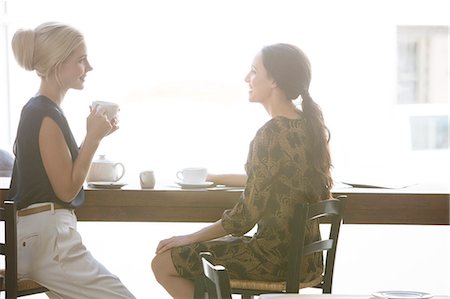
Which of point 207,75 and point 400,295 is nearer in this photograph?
point 400,295

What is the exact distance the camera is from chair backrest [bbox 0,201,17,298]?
2.12m

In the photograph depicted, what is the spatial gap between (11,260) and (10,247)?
4 cm

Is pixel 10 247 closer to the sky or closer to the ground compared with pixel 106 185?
closer to the ground

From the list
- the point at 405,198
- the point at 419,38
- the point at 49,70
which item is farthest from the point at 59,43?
the point at 419,38

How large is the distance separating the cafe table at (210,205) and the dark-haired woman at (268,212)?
14 cm

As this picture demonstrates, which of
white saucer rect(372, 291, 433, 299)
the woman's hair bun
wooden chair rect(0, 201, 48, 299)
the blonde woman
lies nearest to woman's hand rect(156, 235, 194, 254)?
the blonde woman

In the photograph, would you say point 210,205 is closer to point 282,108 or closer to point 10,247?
point 282,108

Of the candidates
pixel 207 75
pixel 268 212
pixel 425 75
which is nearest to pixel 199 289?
pixel 268 212

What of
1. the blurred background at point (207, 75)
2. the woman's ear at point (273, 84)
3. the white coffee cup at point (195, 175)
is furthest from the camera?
the blurred background at point (207, 75)

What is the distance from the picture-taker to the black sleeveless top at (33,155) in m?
2.21

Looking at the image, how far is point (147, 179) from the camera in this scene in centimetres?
259

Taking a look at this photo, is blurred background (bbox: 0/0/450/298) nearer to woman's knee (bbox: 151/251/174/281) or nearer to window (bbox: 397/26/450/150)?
window (bbox: 397/26/450/150)

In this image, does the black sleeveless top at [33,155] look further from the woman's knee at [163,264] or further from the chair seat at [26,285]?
the woman's knee at [163,264]

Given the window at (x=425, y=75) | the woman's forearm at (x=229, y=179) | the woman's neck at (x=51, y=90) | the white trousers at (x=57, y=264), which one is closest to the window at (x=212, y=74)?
the window at (x=425, y=75)
